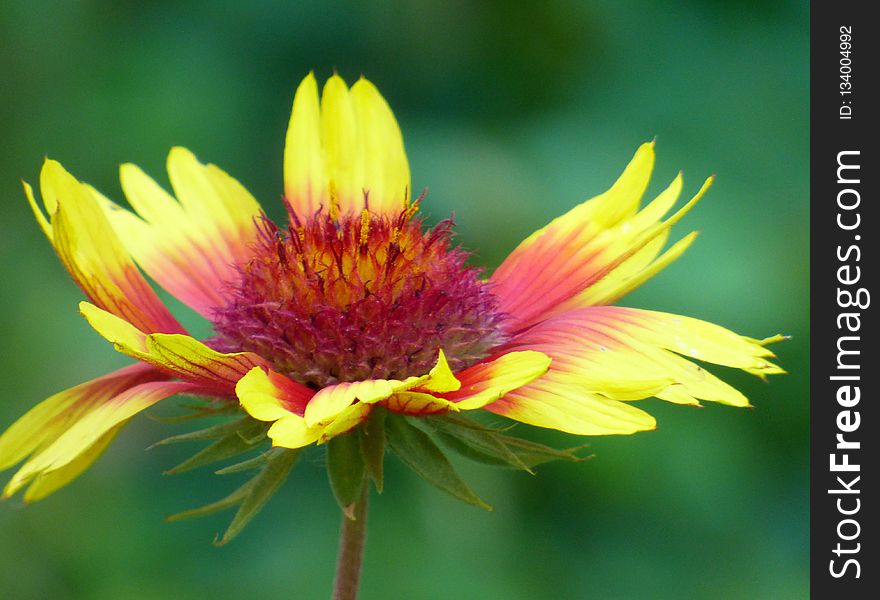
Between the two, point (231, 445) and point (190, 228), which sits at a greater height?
point (190, 228)

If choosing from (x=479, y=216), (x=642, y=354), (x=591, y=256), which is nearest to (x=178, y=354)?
(x=642, y=354)

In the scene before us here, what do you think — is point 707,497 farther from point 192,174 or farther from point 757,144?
point 192,174

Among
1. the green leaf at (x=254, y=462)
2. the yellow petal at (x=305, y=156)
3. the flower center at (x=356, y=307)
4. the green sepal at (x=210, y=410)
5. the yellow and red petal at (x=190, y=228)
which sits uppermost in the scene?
the yellow petal at (x=305, y=156)

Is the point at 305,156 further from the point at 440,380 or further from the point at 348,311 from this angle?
the point at 440,380

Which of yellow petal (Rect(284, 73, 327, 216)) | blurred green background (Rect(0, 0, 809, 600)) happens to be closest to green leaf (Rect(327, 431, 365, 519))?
yellow petal (Rect(284, 73, 327, 216))

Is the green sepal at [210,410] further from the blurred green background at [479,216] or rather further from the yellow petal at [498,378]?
the blurred green background at [479,216]

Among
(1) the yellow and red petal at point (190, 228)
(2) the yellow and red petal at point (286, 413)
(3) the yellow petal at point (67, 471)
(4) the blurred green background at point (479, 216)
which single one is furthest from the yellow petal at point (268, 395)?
(4) the blurred green background at point (479, 216)

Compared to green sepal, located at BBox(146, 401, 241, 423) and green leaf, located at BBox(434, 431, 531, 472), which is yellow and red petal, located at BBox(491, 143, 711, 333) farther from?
green sepal, located at BBox(146, 401, 241, 423)
